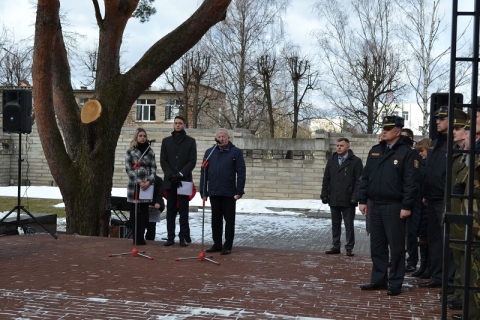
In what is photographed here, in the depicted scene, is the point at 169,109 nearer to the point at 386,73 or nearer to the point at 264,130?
the point at 264,130

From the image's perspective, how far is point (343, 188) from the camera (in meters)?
10.0

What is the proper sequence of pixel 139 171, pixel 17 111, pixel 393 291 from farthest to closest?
pixel 17 111 → pixel 139 171 → pixel 393 291

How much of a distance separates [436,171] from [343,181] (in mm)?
2770

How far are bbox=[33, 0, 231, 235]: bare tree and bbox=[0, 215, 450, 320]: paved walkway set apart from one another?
1648 mm

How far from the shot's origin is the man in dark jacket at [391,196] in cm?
707

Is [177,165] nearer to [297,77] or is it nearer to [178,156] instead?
[178,156]

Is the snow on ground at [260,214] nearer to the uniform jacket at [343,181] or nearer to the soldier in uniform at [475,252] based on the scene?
the uniform jacket at [343,181]

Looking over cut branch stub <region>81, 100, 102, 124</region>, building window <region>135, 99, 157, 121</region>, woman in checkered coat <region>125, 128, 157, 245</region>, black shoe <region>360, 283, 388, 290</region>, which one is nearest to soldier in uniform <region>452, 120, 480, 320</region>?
black shoe <region>360, 283, 388, 290</region>

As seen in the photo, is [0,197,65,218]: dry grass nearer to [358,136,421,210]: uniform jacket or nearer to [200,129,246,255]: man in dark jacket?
[200,129,246,255]: man in dark jacket

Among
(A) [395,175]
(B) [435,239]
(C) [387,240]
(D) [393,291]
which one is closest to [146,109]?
(B) [435,239]

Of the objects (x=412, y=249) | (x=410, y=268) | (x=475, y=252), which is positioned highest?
(x=475, y=252)

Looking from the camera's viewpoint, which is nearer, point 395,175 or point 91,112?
point 395,175

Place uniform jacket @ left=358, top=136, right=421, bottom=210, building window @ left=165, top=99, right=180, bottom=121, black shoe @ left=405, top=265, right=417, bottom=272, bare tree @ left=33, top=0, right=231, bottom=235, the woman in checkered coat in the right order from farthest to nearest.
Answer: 1. building window @ left=165, top=99, right=180, bottom=121
2. bare tree @ left=33, top=0, right=231, bottom=235
3. the woman in checkered coat
4. black shoe @ left=405, top=265, right=417, bottom=272
5. uniform jacket @ left=358, top=136, right=421, bottom=210

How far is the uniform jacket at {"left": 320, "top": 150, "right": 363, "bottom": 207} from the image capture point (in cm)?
1002
